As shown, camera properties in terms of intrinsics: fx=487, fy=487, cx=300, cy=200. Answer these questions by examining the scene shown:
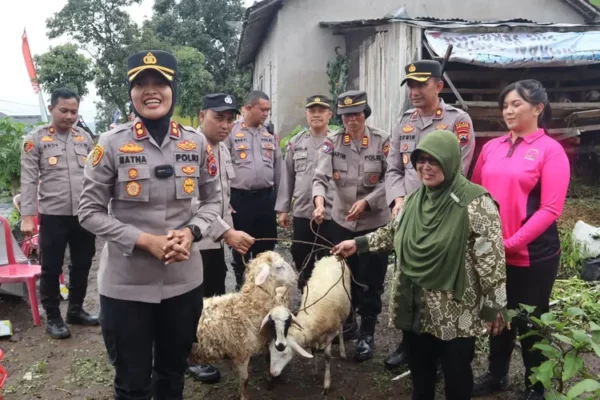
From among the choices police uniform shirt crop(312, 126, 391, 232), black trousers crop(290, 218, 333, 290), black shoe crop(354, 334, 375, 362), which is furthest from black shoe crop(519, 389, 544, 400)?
black trousers crop(290, 218, 333, 290)

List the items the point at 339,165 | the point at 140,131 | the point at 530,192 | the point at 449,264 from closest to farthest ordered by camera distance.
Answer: the point at 140,131 < the point at 449,264 < the point at 530,192 < the point at 339,165

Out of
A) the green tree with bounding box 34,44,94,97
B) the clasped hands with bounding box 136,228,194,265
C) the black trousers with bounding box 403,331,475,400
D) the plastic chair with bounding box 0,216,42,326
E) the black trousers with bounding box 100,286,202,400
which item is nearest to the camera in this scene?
the clasped hands with bounding box 136,228,194,265

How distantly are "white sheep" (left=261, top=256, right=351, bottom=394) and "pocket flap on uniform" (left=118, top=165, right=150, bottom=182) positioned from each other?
1694 millimetres

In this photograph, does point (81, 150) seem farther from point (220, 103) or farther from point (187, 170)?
point (187, 170)

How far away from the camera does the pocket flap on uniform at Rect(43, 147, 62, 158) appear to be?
16.0 ft

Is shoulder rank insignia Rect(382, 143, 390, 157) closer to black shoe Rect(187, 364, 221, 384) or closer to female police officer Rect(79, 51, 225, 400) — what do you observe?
female police officer Rect(79, 51, 225, 400)

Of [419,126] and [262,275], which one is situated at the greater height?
[419,126]

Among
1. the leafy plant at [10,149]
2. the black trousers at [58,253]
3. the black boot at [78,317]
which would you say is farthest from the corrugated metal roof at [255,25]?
the black boot at [78,317]

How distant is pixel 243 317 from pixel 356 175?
1.67 m

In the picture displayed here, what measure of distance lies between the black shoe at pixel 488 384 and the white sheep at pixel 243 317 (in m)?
1.67

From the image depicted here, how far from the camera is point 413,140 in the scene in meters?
3.92

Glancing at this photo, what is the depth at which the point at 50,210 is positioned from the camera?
4785 millimetres

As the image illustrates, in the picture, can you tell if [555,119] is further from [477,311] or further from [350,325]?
[477,311]

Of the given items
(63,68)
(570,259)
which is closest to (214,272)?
(570,259)
